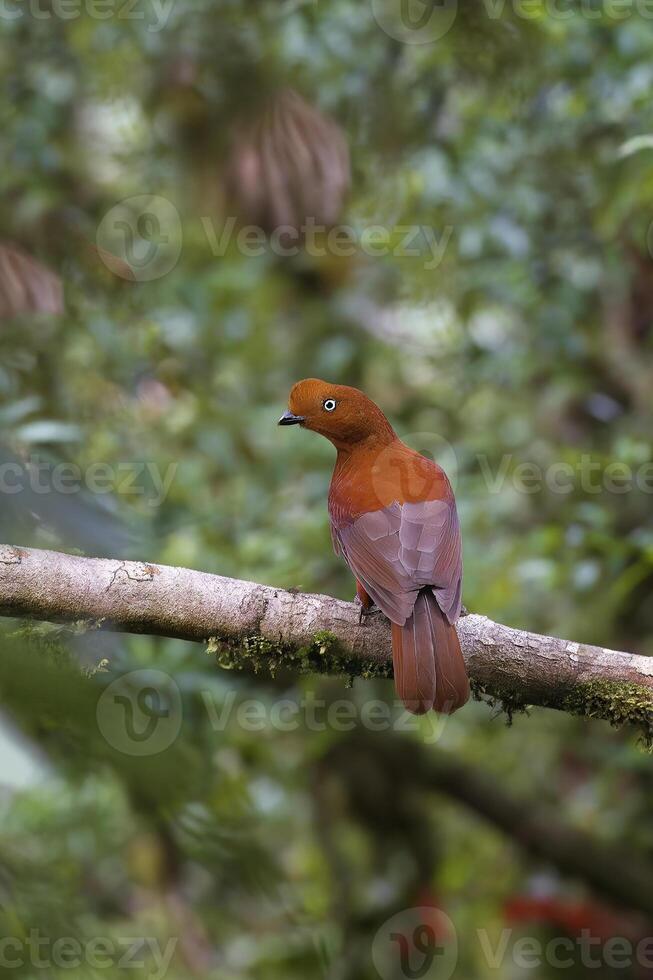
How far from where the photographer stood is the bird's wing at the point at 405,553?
2.72 metres

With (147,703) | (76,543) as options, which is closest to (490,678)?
(147,703)

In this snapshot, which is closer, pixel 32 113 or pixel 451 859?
pixel 32 113

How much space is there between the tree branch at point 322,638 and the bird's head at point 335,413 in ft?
2.64

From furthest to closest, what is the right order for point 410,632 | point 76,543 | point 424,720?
point 424,720 < point 410,632 < point 76,543

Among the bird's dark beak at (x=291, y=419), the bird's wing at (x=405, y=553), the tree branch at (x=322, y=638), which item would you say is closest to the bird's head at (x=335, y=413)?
the bird's dark beak at (x=291, y=419)

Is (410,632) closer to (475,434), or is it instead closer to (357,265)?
(475,434)

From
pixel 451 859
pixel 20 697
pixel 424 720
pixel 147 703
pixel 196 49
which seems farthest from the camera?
pixel 451 859

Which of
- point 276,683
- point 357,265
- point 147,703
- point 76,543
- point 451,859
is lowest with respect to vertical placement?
point 451,859

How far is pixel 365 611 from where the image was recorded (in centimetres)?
277

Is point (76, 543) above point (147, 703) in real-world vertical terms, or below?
above

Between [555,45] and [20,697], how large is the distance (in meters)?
4.50

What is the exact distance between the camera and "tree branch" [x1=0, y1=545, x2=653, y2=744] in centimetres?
243

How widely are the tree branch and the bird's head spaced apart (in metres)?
0.81

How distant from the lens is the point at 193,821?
119cm
